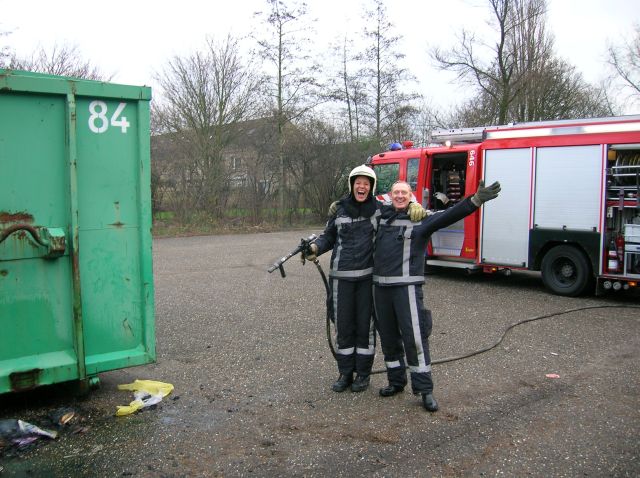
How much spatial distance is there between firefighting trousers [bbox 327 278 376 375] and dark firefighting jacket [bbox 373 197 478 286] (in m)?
0.22

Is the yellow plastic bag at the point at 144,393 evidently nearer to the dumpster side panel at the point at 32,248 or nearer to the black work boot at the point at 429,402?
the dumpster side panel at the point at 32,248

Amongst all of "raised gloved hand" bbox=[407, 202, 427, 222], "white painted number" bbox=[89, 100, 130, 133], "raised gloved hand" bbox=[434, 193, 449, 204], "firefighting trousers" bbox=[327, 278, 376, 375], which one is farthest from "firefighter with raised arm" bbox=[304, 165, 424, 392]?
"raised gloved hand" bbox=[434, 193, 449, 204]

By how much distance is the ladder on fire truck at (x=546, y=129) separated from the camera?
794 centimetres

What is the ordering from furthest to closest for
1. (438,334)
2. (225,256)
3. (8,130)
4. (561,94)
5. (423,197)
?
1. (561,94)
2. (225,256)
3. (423,197)
4. (438,334)
5. (8,130)

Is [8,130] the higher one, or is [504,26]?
[504,26]

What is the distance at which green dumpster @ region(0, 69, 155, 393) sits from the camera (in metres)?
3.70

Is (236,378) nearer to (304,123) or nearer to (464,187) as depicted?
(464,187)

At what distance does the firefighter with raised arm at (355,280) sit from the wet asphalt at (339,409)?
0.88 ft

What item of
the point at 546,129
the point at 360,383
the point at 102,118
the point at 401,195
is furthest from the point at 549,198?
the point at 102,118

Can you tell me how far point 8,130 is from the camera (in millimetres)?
3643

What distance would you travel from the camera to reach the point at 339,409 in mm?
4254

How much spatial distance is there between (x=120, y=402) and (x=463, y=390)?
275 centimetres

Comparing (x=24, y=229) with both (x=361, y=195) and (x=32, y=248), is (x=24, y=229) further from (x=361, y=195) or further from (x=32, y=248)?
(x=361, y=195)

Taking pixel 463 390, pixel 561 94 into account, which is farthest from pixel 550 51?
pixel 463 390
